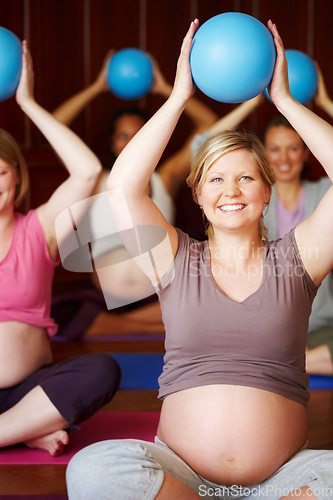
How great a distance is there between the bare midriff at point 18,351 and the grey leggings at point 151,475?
0.63m

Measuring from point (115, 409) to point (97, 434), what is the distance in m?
0.26

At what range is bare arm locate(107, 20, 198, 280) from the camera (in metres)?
1.50

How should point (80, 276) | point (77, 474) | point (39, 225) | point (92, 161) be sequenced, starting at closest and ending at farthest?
point (77, 474)
point (92, 161)
point (39, 225)
point (80, 276)

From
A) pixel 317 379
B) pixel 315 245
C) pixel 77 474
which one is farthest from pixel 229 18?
pixel 317 379

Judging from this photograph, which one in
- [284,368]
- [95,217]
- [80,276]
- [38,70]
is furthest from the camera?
[80,276]

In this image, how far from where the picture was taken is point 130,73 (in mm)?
3393

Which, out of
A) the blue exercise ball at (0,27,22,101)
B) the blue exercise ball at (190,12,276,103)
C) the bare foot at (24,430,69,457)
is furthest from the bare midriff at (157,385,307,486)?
the blue exercise ball at (0,27,22,101)

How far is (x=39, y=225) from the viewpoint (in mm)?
2115

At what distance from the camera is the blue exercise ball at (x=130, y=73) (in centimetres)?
340

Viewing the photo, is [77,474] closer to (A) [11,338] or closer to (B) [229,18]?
(A) [11,338]

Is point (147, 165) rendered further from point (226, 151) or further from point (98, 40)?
point (98, 40)

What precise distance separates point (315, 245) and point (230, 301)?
0.22 metres

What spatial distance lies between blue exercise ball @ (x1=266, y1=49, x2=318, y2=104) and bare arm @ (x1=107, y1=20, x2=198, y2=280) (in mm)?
1082

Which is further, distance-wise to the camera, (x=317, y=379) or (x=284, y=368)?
(x=317, y=379)
